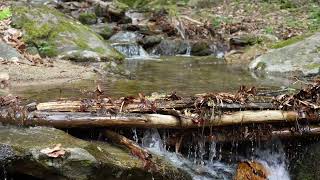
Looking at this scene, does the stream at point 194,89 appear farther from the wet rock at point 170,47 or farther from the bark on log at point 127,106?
the wet rock at point 170,47

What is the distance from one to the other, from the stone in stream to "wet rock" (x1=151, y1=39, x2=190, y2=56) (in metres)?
10.6

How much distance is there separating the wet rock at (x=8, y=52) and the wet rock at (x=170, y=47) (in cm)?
629

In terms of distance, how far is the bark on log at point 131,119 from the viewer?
427 centimetres

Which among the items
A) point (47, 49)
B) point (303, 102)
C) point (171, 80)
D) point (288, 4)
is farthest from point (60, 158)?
point (288, 4)

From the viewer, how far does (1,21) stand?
10.7 metres

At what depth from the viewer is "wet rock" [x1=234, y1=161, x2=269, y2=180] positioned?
5.00 meters

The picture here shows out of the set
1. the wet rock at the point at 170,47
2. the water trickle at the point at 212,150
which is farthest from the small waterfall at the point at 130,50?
the water trickle at the point at 212,150

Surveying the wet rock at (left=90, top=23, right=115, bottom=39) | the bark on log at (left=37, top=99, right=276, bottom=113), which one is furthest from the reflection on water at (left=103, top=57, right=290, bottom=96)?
the wet rock at (left=90, top=23, right=115, bottom=39)

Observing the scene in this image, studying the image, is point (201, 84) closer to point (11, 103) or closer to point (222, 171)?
point (222, 171)

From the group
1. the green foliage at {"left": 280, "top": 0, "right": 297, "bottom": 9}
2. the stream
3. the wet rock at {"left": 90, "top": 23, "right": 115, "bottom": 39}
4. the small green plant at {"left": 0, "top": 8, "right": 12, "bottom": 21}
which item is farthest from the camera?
the green foliage at {"left": 280, "top": 0, "right": 297, "bottom": 9}

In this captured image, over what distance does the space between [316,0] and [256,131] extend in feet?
50.7

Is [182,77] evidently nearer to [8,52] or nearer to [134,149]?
[8,52]

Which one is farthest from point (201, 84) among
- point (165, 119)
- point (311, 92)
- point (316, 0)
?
point (316, 0)

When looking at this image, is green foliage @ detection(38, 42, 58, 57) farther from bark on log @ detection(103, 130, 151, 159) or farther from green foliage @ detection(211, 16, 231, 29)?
green foliage @ detection(211, 16, 231, 29)
